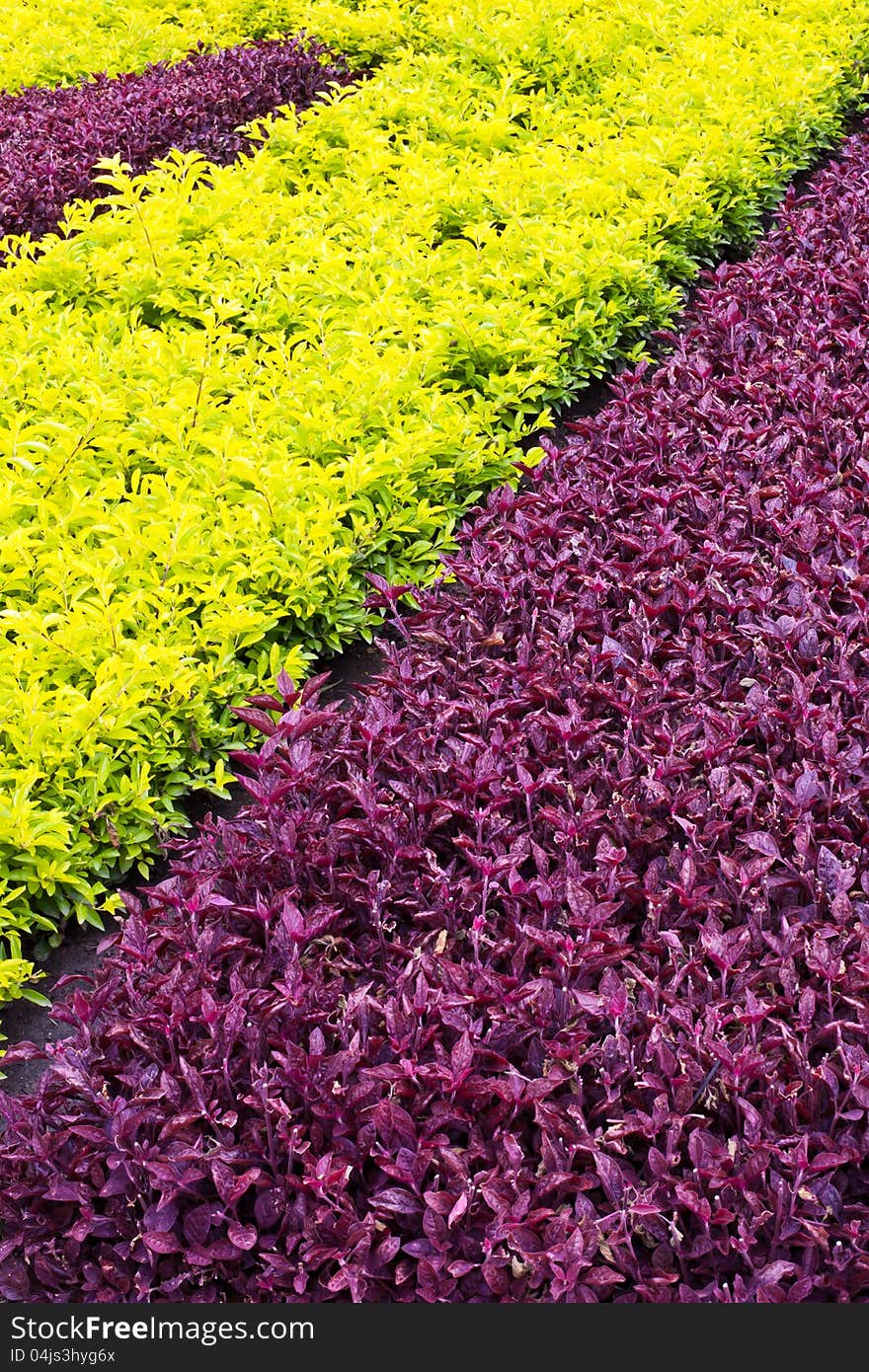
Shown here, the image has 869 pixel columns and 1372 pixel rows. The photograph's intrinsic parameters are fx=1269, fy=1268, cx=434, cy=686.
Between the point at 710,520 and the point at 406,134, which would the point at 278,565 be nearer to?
the point at 710,520

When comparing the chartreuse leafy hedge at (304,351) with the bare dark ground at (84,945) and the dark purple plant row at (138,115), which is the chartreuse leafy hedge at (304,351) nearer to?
the bare dark ground at (84,945)

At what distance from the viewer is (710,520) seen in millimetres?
3461

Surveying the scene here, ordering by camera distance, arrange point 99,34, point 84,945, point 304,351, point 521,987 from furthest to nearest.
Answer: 1. point 99,34
2. point 304,351
3. point 84,945
4. point 521,987

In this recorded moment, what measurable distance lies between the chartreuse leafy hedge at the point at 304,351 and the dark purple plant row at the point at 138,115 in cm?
37

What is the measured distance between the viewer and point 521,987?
2201 mm

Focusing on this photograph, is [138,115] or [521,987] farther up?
[138,115]

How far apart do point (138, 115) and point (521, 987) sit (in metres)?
5.51

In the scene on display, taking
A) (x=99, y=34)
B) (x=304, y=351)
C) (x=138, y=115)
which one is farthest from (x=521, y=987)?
(x=99, y=34)

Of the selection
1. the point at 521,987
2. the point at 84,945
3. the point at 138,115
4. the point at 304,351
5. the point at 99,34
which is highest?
the point at 99,34

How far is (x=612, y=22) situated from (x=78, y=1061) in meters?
6.72

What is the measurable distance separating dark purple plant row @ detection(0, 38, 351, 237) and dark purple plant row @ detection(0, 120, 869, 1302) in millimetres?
3514

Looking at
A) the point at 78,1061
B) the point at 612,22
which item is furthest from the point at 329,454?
the point at 612,22

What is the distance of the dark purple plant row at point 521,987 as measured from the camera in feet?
6.24

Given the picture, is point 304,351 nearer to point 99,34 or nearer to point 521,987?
point 521,987
